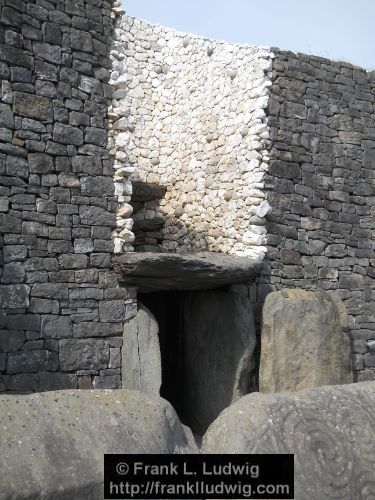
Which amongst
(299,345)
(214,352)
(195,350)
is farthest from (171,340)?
(299,345)

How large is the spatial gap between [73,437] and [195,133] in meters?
5.93

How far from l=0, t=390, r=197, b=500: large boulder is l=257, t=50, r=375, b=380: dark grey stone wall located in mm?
3729

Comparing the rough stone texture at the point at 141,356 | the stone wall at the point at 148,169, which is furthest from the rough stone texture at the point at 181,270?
the rough stone texture at the point at 141,356

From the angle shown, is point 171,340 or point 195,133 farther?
point 195,133

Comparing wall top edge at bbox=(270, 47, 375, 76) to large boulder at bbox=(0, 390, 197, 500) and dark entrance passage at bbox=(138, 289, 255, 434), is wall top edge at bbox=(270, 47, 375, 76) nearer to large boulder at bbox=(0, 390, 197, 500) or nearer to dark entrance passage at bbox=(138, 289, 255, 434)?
dark entrance passage at bbox=(138, 289, 255, 434)

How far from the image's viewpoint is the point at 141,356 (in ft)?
21.5

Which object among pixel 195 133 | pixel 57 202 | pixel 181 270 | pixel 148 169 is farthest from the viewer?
pixel 148 169

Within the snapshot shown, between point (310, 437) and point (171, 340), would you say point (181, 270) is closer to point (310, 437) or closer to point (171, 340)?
point (171, 340)

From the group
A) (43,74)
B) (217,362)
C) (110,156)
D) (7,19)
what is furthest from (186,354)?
(7,19)

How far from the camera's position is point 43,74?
20.6ft

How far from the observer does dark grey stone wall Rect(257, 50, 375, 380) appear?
7.84 m

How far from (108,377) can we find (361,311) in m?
3.64

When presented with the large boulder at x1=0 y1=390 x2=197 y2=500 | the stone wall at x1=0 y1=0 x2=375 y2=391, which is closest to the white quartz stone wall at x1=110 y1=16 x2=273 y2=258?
the stone wall at x1=0 y1=0 x2=375 y2=391

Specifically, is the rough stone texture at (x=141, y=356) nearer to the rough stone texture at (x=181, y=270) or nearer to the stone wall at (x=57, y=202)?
the stone wall at (x=57, y=202)
